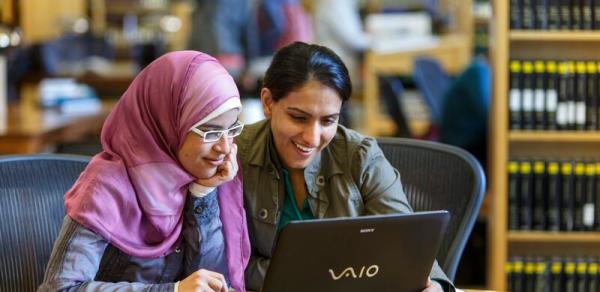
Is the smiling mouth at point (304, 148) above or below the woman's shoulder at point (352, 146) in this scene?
above

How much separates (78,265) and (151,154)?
232 millimetres

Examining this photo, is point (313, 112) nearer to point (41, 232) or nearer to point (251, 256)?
point (251, 256)

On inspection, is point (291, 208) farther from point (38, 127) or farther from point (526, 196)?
point (38, 127)

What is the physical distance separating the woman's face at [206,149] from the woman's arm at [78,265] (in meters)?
0.21

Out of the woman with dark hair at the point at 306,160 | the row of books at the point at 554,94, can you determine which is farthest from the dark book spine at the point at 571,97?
the woman with dark hair at the point at 306,160

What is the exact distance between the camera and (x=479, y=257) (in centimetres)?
435

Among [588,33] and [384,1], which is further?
[384,1]

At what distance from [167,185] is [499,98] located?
91.3 inches

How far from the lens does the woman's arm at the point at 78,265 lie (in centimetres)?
164

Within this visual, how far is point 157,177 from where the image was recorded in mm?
1762

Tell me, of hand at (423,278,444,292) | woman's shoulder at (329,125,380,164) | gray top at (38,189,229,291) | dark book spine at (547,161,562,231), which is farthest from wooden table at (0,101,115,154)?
hand at (423,278,444,292)

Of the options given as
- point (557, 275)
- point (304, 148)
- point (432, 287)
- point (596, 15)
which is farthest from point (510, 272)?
point (432, 287)

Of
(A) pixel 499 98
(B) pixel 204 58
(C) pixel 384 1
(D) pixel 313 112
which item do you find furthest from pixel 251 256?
(C) pixel 384 1

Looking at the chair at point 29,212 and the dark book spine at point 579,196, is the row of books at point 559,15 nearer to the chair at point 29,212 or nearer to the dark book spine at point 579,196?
the dark book spine at point 579,196
